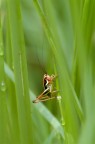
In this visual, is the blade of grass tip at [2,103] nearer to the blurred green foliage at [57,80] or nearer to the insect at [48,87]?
the blurred green foliage at [57,80]

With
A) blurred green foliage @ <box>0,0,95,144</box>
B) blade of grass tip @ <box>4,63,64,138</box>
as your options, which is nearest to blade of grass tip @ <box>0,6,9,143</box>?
blurred green foliage @ <box>0,0,95,144</box>

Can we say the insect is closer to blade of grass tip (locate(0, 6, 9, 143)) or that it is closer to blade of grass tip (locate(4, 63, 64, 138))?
blade of grass tip (locate(4, 63, 64, 138))

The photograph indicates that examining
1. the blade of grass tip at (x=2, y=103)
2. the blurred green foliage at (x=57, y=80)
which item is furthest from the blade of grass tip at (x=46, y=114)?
the blade of grass tip at (x=2, y=103)

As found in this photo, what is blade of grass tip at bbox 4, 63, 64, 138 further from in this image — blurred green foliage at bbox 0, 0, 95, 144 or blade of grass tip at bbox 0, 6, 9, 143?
blade of grass tip at bbox 0, 6, 9, 143

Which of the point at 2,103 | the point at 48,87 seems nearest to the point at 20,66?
the point at 2,103

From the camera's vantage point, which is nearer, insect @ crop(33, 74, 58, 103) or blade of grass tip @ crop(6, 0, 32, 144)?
blade of grass tip @ crop(6, 0, 32, 144)

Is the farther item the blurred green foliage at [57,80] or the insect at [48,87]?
the insect at [48,87]

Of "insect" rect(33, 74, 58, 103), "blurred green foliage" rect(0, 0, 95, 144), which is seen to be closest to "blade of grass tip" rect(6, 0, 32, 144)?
"blurred green foliage" rect(0, 0, 95, 144)

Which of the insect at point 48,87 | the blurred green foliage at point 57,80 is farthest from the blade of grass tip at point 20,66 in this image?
the insect at point 48,87

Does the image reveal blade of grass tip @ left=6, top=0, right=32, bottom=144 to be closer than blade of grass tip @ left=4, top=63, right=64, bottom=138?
Yes

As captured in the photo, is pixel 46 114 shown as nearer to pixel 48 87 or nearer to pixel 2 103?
pixel 48 87
